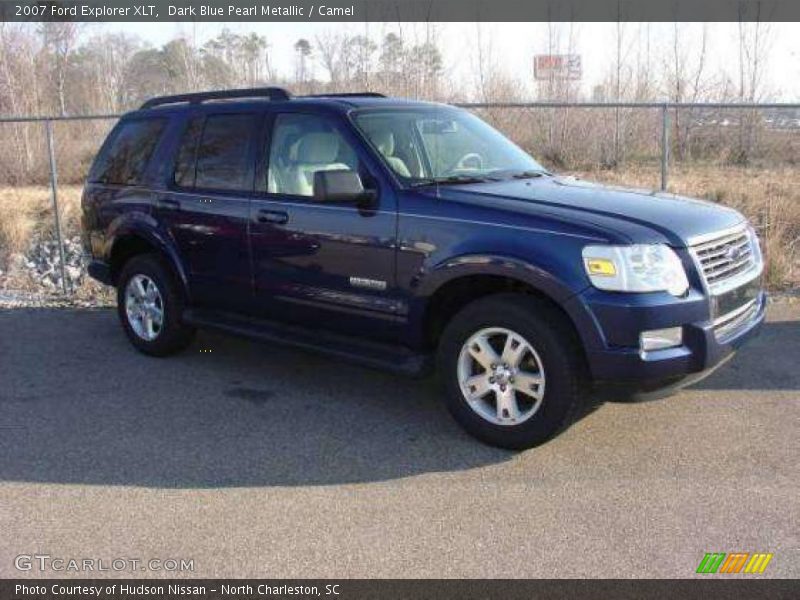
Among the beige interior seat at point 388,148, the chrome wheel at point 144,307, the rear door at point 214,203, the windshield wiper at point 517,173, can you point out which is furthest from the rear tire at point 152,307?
the windshield wiper at point 517,173

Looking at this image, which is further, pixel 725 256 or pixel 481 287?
pixel 481 287

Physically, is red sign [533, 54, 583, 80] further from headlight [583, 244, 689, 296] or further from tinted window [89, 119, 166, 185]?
headlight [583, 244, 689, 296]

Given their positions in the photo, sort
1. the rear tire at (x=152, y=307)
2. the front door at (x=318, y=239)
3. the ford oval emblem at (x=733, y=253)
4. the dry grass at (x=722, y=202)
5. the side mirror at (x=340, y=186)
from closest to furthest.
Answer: the ford oval emblem at (x=733, y=253) → the side mirror at (x=340, y=186) → the front door at (x=318, y=239) → the rear tire at (x=152, y=307) → the dry grass at (x=722, y=202)

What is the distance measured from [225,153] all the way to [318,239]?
1206 millimetres

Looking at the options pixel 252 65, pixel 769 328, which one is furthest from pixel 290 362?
pixel 252 65

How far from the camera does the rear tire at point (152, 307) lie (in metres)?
5.95

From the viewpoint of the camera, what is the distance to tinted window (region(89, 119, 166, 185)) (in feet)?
20.0

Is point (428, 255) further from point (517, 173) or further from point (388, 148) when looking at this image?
point (517, 173)

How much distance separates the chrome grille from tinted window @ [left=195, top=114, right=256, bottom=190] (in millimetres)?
2933

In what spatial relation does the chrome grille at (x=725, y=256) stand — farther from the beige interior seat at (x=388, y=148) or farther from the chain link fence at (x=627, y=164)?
the chain link fence at (x=627, y=164)

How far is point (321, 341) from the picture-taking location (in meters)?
4.96

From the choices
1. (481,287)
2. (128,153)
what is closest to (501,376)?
(481,287)

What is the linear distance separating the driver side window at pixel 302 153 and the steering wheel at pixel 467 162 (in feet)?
2.14

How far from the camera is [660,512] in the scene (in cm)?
357
